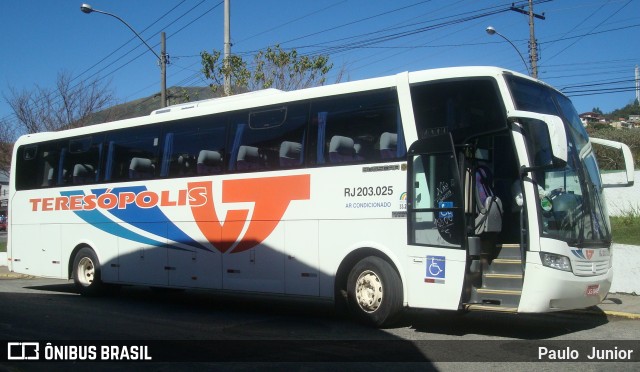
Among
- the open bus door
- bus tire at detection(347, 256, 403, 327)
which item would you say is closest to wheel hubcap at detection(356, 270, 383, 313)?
bus tire at detection(347, 256, 403, 327)

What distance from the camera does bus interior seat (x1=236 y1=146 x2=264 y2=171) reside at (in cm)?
1070

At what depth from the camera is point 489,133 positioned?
8172mm

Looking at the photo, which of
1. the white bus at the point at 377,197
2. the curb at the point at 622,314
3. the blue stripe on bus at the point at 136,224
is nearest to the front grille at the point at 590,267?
the white bus at the point at 377,197

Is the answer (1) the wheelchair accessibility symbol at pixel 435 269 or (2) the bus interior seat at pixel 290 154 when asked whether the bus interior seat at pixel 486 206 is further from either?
(2) the bus interior seat at pixel 290 154

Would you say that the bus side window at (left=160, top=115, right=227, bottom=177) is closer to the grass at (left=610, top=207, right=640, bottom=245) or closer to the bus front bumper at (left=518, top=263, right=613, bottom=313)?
the bus front bumper at (left=518, top=263, right=613, bottom=313)

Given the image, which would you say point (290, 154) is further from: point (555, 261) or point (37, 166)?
point (37, 166)

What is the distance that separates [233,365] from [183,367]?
0.54 meters

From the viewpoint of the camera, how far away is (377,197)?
9070 millimetres

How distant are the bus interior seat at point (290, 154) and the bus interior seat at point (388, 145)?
5.08ft

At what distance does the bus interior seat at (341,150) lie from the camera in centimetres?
946

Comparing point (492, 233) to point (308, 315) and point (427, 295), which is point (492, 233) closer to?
point (427, 295)

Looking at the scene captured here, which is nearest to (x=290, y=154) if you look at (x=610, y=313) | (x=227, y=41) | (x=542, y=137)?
(x=542, y=137)

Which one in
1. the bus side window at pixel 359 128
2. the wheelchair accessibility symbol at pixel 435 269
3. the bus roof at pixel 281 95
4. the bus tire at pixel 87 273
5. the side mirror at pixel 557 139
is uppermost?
the bus roof at pixel 281 95

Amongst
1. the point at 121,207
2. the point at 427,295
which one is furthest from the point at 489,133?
the point at 121,207
